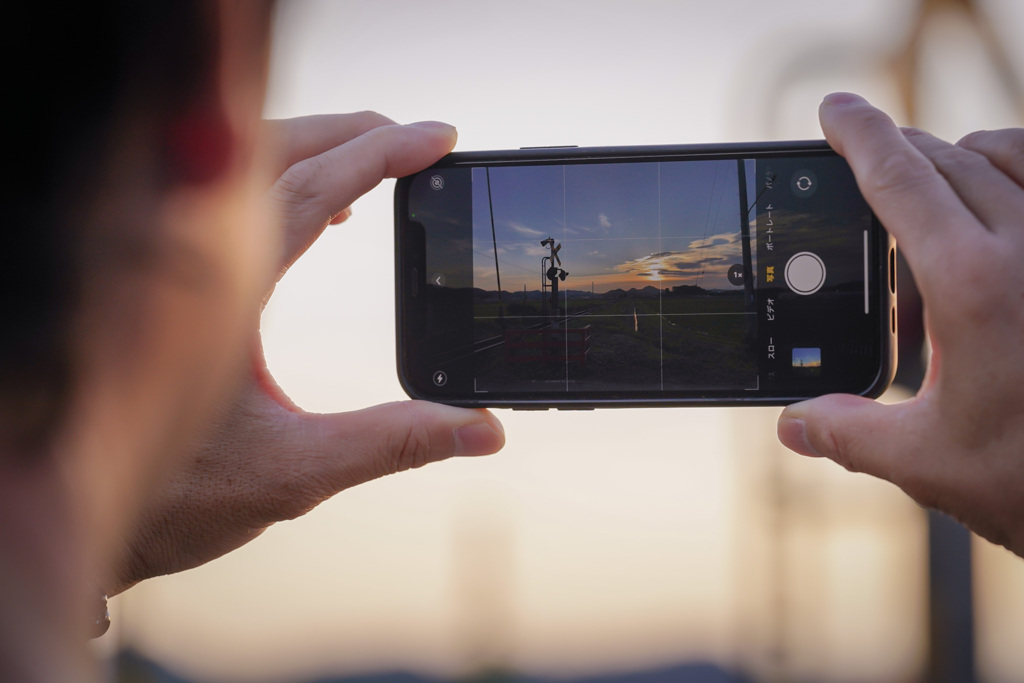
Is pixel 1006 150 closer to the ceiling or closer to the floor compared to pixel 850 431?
closer to the ceiling

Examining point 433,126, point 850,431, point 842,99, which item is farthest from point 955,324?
point 433,126

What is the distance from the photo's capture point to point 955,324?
48 centimetres

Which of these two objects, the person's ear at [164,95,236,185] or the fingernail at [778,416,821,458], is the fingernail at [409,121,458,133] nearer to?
the person's ear at [164,95,236,185]

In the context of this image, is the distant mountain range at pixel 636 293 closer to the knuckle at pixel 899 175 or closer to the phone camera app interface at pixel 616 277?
the phone camera app interface at pixel 616 277

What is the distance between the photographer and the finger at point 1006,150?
544 millimetres

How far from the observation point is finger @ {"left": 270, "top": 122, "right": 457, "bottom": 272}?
64 cm

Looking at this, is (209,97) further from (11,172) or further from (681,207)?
(681,207)

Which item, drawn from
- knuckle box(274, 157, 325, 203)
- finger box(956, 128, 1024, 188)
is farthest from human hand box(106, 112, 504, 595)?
finger box(956, 128, 1024, 188)

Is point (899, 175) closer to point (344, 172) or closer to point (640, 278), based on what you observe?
point (640, 278)

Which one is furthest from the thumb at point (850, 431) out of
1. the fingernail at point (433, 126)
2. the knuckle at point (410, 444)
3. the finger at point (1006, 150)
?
the fingernail at point (433, 126)

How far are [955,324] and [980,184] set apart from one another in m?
0.17

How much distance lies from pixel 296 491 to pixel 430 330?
25 centimetres

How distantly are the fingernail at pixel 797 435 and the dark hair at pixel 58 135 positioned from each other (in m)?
0.68

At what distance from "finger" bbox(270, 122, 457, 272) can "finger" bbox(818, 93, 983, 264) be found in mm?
465
